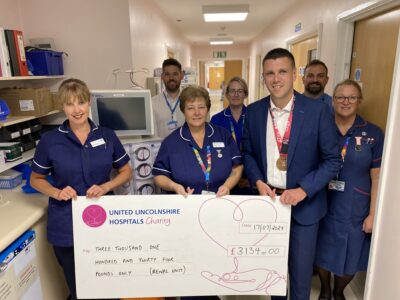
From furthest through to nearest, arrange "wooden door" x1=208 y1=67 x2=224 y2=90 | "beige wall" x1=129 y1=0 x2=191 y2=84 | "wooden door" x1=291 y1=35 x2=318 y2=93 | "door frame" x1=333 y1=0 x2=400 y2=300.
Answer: "wooden door" x1=208 y1=67 x2=224 y2=90 < "wooden door" x1=291 y1=35 x2=318 y2=93 < "beige wall" x1=129 y1=0 x2=191 y2=84 < "door frame" x1=333 y1=0 x2=400 y2=300

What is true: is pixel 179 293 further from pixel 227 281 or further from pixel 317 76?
pixel 317 76

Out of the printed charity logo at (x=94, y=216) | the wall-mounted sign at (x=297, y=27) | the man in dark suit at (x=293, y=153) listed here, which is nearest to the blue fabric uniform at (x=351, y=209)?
the man in dark suit at (x=293, y=153)

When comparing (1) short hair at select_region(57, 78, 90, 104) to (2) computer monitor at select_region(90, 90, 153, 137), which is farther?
(2) computer monitor at select_region(90, 90, 153, 137)

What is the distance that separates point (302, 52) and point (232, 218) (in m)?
4.03

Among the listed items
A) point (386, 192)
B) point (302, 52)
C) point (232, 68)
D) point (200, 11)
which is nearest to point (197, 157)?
point (386, 192)

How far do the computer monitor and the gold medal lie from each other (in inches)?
34.4

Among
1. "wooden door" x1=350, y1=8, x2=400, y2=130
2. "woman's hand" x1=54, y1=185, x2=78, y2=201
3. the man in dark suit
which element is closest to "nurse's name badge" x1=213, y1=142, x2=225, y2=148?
the man in dark suit

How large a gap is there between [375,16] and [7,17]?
323cm

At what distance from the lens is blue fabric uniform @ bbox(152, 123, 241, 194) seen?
1.61 metres

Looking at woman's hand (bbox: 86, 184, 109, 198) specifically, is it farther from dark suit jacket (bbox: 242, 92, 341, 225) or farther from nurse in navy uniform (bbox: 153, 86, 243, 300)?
dark suit jacket (bbox: 242, 92, 341, 225)

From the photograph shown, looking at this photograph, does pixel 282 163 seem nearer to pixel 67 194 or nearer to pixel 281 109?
pixel 281 109

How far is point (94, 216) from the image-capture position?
152 cm

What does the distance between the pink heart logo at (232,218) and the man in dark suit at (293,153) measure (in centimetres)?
10

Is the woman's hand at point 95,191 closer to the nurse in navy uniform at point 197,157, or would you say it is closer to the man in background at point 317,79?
the nurse in navy uniform at point 197,157
